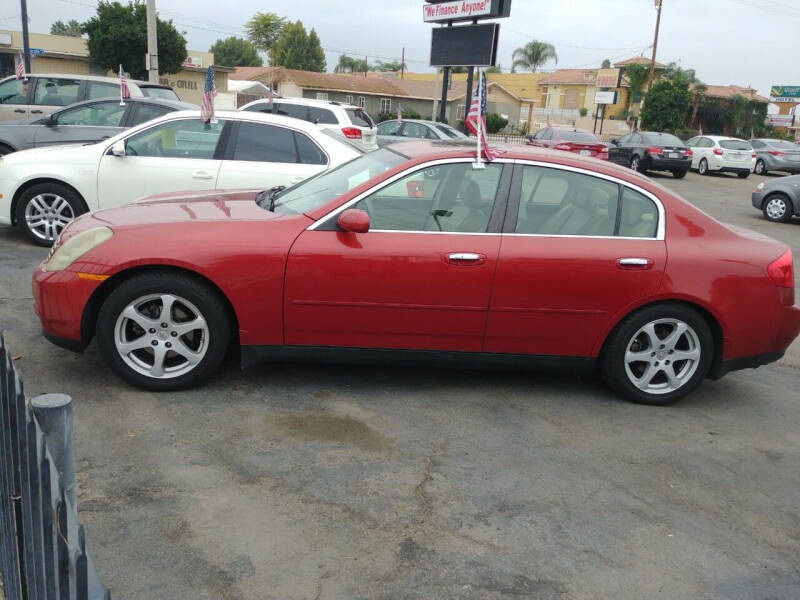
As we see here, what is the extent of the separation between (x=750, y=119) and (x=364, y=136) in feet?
176

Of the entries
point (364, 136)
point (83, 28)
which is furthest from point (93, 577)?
point (83, 28)

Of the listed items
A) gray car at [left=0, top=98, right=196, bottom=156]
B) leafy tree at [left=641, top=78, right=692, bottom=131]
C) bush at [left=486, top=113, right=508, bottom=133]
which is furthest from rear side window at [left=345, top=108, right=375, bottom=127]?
bush at [left=486, top=113, right=508, bottom=133]

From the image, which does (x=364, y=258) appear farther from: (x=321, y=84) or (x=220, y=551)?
(x=321, y=84)

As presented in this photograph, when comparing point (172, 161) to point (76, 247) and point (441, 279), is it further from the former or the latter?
point (441, 279)

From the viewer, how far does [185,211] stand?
4.95 meters

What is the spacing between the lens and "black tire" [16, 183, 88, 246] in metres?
7.95

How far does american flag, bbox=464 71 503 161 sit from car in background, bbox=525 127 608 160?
16.9m

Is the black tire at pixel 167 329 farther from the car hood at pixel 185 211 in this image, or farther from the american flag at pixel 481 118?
the american flag at pixel 481 118

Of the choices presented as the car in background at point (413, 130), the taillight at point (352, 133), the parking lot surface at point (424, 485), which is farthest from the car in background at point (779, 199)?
the parking lot surface at point (424, 485)

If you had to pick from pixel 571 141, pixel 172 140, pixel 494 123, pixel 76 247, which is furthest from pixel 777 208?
pixel 494 123

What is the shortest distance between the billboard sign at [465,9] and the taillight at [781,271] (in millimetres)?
14754

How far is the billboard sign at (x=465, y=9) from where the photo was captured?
18312mm

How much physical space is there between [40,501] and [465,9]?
63.3 feet

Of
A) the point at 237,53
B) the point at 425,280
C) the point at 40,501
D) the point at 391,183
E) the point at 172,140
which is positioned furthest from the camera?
the point at 237,53
